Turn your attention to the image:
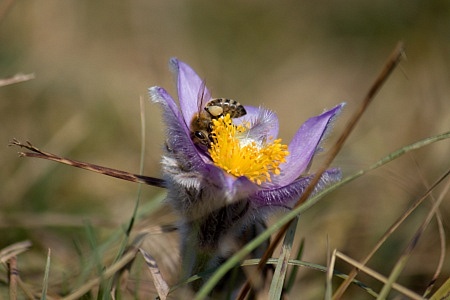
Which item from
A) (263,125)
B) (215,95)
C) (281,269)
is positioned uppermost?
(263,125)

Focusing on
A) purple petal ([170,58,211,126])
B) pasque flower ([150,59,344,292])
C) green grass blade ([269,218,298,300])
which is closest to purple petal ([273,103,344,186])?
pasque flower ([150,59,344,292])

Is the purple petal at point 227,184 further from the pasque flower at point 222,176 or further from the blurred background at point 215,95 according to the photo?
the blurred background at point 215,95

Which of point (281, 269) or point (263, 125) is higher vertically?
point (263, 125)

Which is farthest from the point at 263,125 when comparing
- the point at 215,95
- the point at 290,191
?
the point at 215,95

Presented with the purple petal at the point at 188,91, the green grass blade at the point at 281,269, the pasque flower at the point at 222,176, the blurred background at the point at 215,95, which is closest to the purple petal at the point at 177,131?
the pasque flower at the point at 222,176

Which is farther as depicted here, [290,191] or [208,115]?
[208,115]

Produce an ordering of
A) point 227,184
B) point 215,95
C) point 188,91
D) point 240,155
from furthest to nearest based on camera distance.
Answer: point 215,95 < point 188,91 < point 240,155 < point 227,184

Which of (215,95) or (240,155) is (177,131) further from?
(215,95)
